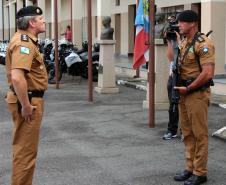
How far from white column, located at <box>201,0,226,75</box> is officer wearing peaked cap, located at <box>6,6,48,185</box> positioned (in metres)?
8.72

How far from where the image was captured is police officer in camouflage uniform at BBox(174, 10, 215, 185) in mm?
5469

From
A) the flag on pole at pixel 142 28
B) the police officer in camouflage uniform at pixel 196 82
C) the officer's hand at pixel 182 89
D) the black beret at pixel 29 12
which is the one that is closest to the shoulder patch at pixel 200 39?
the police officer in camouflage uniform at pixel 196 82

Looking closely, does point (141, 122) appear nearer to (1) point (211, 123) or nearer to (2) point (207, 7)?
(1) point (211, 123)

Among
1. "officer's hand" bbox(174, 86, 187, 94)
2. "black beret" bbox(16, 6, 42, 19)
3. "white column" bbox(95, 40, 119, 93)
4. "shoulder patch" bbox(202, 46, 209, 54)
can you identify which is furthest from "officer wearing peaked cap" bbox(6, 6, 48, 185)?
"white column" bbox(95, 40, 119, 93)

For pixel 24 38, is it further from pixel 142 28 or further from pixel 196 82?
pixel 142 28

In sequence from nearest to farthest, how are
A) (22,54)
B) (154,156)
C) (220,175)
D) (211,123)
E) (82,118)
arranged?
(22,54), (220,175), (154,156), (211,123), (82,118)

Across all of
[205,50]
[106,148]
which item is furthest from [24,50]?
[106,148]

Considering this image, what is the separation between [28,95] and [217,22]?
30.0ft

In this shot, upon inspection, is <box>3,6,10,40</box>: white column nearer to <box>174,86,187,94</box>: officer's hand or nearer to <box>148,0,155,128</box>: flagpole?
<box>148,0,155,128</box>: flagpole

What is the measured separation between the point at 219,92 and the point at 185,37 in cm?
710

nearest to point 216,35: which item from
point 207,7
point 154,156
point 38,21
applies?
point 207,7

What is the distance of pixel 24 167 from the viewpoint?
4.85 m

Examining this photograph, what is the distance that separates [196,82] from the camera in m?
5.46

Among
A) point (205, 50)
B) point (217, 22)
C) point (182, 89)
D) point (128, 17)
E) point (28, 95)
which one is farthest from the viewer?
point (128, 17)
